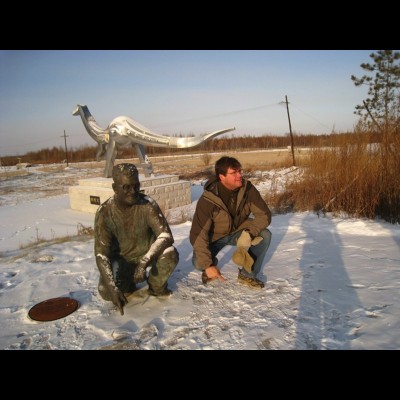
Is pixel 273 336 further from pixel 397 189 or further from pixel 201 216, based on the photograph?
pixel 397 189

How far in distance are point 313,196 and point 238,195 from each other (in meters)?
3.75

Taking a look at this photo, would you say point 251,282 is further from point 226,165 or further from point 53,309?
point 53,309

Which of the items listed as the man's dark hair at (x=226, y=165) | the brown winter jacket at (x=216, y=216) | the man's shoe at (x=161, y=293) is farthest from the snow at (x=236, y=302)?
the man's dark hair at (x=226, y=165)

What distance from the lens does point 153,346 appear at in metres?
2.19

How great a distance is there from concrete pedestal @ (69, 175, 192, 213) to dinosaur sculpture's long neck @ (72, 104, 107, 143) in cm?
133

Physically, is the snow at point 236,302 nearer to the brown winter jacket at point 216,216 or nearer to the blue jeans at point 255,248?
the blue jeans at point 255,248

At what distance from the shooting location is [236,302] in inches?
108

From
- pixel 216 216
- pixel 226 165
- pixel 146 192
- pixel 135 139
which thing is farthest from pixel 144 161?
pixel 226 165

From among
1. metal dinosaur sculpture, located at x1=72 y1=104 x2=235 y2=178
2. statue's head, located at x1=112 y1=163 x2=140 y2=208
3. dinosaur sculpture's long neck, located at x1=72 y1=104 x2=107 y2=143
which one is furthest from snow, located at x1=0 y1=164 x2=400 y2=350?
dinosaur sculpture's long neck, located at x1=72 y1=104 x2=107 y2=143

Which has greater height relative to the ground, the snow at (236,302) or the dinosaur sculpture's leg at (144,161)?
the dinosaur sculpture's leg at (144,161)

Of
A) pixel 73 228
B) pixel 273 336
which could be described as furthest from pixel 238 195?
pixel 73 228

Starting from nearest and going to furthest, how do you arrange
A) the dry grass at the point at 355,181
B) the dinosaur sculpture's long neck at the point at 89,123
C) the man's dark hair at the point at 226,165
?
the man's dark hair at the point at 226,165
the dry grass at the point at 355,181
the dinosaur sculpture's long neck at the point at 89,123

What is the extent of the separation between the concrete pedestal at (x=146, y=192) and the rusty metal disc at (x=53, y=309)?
5043 mm

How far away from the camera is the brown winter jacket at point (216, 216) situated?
2875 millimetres
